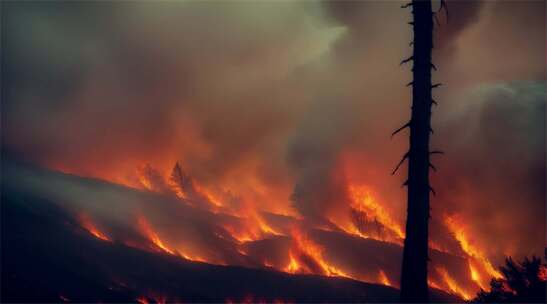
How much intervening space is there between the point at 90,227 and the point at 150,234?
18.5ft

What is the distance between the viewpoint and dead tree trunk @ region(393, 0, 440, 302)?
255 inches

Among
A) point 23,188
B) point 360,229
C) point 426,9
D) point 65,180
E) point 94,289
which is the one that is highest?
point 360,229

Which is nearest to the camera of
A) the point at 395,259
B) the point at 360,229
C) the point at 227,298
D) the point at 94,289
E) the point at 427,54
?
the point at 427,54

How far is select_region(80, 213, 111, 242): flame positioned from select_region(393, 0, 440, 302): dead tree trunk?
105ft

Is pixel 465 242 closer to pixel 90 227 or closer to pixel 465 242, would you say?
pixel 465 242

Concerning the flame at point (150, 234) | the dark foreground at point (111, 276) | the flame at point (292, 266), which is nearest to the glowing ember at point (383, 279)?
the dark foreground at point (111, 276)

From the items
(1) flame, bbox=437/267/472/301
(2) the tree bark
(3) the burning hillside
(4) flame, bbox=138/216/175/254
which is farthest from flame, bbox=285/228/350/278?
(2) the tree bark

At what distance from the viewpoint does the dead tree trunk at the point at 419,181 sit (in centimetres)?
646

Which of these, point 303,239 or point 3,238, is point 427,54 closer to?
point 3,238

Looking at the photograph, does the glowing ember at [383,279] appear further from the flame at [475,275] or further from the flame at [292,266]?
the flame at [475,275]

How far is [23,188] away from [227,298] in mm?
24355

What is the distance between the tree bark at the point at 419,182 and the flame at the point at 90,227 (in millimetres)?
31875

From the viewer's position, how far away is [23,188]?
37.4 metres

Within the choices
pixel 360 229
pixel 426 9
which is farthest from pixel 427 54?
pixel 360 229
